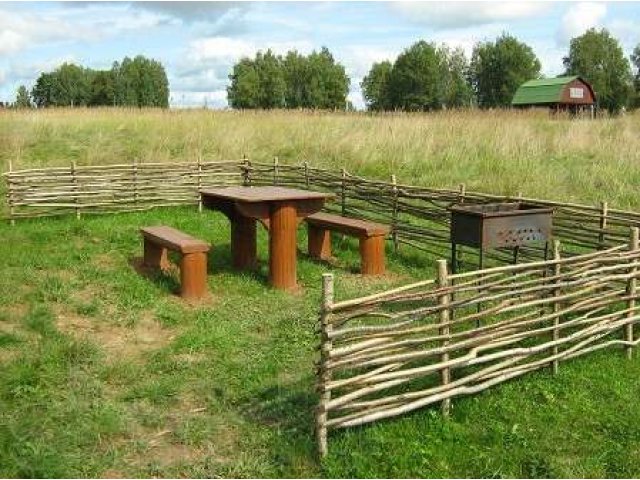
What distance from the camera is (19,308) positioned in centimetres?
638

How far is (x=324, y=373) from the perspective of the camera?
12.3 feet

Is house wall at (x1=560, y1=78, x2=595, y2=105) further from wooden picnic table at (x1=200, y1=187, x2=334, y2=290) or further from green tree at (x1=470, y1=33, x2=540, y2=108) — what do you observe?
wooden picnic table at (x1=200, y1=187, x2=334, y2=290)

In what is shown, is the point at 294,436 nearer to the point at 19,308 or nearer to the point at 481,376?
the point at 481,376

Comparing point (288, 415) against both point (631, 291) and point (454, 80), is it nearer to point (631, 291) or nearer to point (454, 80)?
point (631, 291)

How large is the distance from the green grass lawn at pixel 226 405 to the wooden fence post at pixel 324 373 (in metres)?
0.10

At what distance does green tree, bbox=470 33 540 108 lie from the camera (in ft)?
159

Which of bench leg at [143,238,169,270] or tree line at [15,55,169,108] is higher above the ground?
tree line at [15,55,169,108]

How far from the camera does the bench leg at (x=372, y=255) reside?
7.66 metres

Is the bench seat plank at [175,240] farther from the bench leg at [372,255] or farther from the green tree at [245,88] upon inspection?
the green tree at [245,88]

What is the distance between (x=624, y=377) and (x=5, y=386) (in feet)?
12.8

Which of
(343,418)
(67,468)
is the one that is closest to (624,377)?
(343,418)

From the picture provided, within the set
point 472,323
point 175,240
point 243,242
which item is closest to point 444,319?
point 472,323

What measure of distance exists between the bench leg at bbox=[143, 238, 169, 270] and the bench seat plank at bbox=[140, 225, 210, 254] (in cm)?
15

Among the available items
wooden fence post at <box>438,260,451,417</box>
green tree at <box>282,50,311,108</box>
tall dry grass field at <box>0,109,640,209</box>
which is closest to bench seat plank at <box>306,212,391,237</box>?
wooden fence post at <box>438,260,451,417</box>
